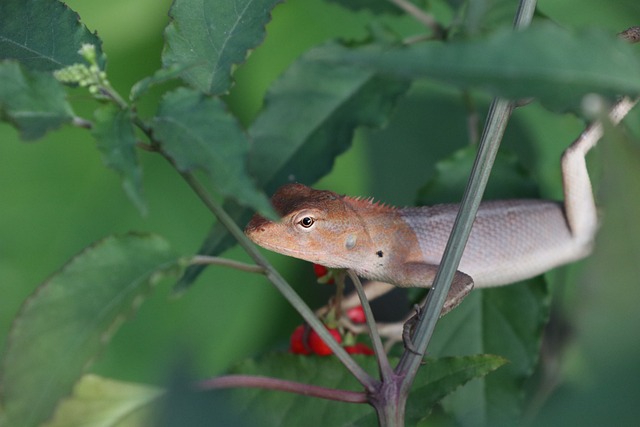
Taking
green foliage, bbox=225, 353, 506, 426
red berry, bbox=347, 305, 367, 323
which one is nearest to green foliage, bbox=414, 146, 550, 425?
red berry, bbox=347, 305, 367, 323

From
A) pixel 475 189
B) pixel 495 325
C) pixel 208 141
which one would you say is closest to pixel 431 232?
pixel 495 325

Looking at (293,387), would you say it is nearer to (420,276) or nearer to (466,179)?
(420,276)

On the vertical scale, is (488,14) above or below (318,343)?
above

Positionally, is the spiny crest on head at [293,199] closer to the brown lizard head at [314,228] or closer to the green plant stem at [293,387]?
the brown lizard head at [314,228]

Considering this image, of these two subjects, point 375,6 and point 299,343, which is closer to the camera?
point 299,343

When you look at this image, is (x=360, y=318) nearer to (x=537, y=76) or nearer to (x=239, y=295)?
(x=239, y=295)

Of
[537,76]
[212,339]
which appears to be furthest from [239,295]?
[537,76]
